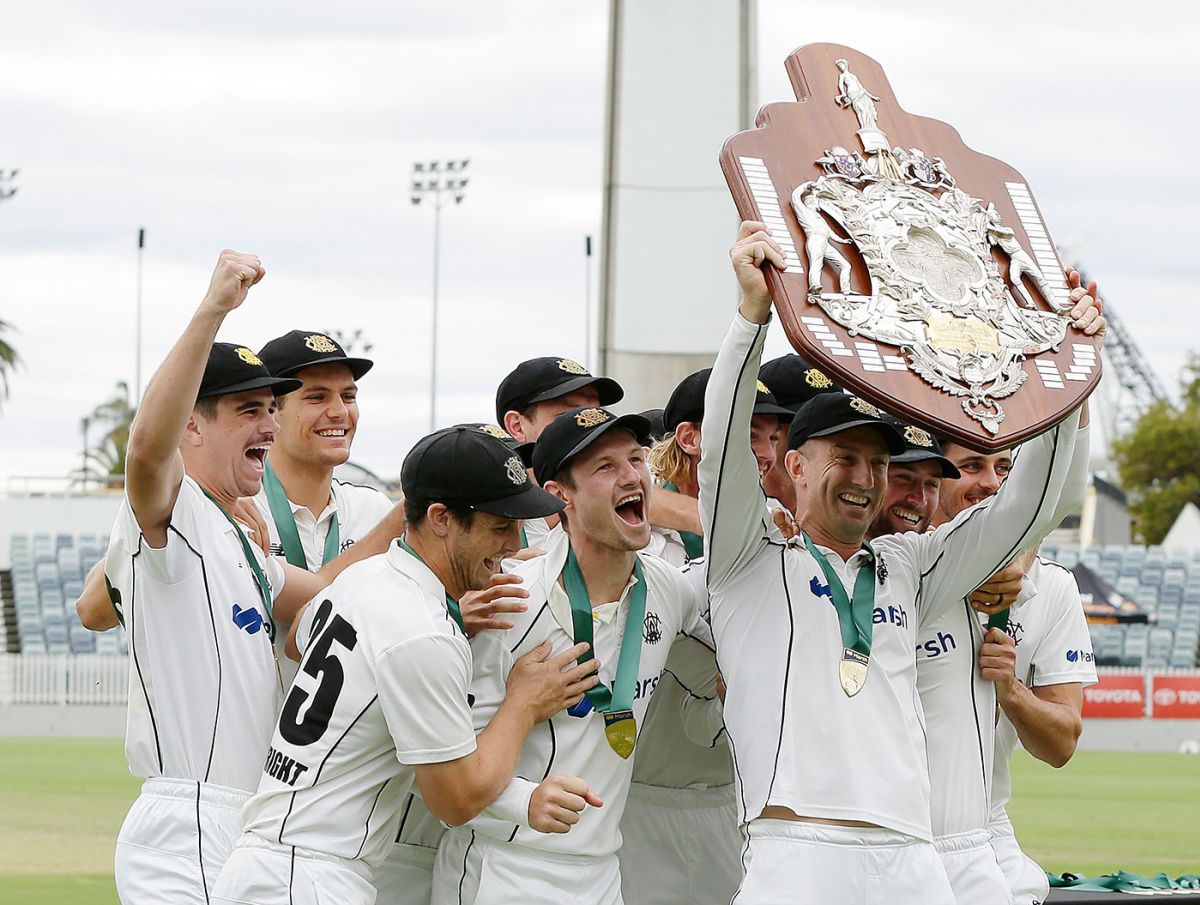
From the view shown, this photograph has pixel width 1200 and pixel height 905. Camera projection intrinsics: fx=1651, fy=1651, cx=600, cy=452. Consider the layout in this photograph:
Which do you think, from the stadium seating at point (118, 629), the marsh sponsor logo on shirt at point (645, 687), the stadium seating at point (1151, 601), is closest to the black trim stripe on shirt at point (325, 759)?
the marsh sponsor logo on shirt at point (645, 687)

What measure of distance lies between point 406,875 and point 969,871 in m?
1.46

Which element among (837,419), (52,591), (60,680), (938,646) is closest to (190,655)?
(837,419)

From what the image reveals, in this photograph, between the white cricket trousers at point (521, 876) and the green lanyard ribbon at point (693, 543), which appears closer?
the white cricket trousers at point (521, 876)

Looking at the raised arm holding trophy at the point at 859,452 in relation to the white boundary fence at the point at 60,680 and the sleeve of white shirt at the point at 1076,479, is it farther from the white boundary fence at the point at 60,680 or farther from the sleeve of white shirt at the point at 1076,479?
the white boundary fence at the point at 60,680

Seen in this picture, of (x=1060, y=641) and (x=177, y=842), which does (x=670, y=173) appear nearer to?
(x=1060, y=641)

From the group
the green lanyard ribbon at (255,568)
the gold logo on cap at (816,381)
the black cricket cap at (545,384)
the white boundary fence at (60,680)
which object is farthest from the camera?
the white boundary fence at (60,680)

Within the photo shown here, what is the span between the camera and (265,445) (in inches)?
173

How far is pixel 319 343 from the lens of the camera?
5.14m

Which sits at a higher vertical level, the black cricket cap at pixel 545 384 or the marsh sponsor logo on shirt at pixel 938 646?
the black cricket cap at pixel 545 384

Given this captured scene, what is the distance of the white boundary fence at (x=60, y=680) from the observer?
26781mm

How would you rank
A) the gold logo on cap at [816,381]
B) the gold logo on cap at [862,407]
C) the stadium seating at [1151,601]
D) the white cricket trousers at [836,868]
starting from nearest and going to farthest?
the white cricket trousers at [836,868]
the gold logo on cap at [862,407]
the gold logo on cap at [816,381]
the stadium seating at [1151,601]

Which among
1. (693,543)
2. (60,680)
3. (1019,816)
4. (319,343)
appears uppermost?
(319,343)

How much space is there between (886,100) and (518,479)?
1.58 metres

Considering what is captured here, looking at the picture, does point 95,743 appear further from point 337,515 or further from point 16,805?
point 337,515
